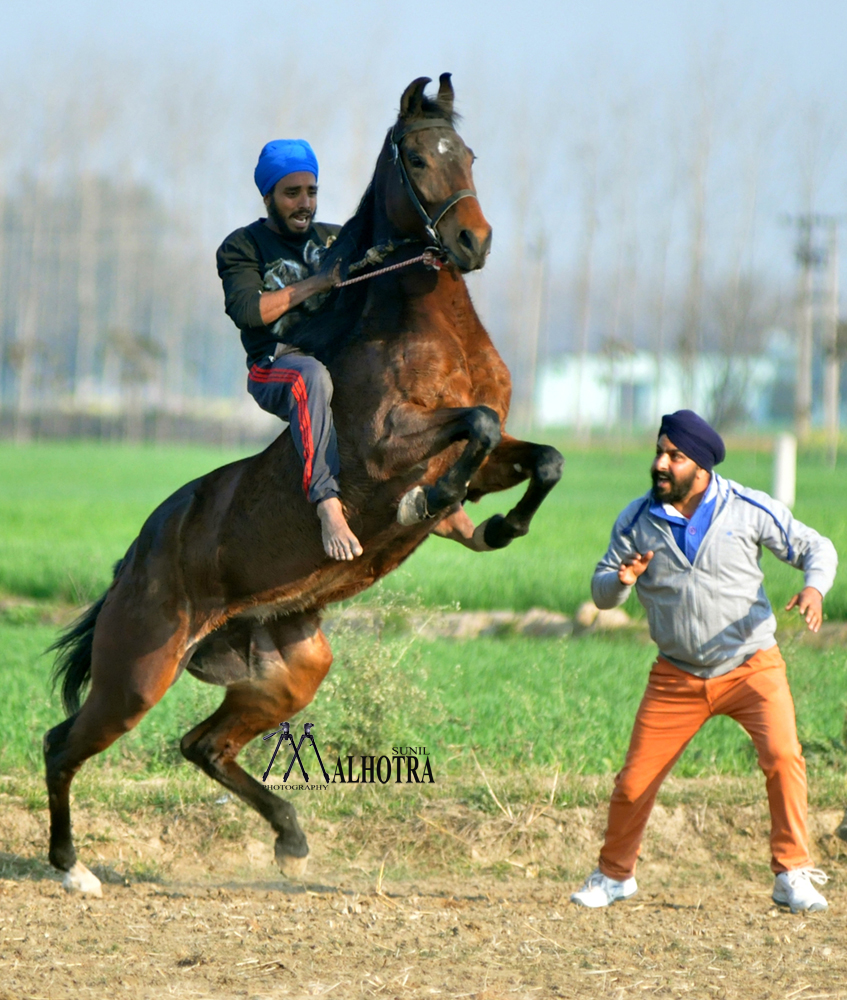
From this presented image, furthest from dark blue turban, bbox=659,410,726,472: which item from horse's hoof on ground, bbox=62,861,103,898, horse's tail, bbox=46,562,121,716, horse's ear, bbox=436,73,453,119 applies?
horse's hoof on ground, bbox=62,861,103,898

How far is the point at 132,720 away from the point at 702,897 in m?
2.76

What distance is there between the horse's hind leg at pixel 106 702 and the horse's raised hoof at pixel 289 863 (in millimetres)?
863

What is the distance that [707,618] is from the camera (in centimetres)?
512

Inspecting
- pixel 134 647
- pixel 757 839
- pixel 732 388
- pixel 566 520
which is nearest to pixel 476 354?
pixel 134 647

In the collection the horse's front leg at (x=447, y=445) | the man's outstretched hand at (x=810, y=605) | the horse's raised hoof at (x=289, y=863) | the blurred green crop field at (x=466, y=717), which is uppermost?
the horse's front leg at (x=447, y=445)

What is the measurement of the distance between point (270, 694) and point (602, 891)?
1.83 metres

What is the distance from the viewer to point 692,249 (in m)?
47.8

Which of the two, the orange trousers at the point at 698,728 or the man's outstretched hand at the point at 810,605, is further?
the orange trousers at the point at 698,728

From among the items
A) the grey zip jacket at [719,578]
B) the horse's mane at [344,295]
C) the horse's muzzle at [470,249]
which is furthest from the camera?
the horse's mane at [344,295]

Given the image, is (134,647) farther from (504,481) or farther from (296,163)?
(296,163)

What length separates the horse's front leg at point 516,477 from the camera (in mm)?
4945

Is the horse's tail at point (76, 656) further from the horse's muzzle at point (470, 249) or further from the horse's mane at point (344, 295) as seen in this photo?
the horse's muzzle at point (470, 249)

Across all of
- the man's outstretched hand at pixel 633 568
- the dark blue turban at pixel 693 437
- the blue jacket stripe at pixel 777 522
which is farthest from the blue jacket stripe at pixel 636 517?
the blue jacket stripe at pixel 777 522

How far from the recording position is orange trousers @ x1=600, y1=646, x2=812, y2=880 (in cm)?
509
